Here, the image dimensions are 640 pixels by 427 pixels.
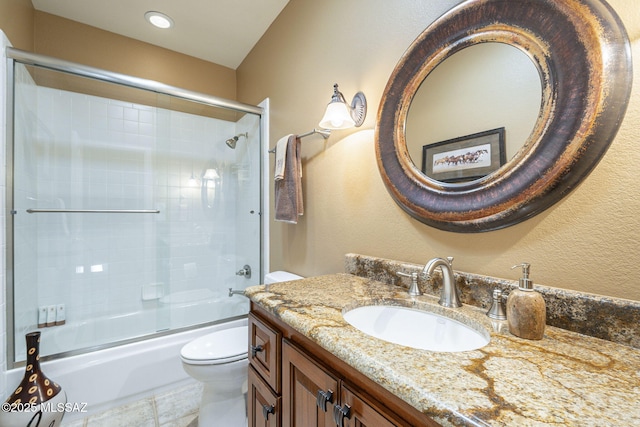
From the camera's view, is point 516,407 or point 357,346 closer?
point 516,407

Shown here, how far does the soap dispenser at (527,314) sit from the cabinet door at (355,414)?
36 cm

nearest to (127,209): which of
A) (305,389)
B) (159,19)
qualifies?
(159,19)

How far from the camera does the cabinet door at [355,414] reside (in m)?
0.54

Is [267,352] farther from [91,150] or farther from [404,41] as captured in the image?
[91,150]

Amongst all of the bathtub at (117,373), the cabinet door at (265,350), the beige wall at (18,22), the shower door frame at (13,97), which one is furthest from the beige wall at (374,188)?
the beige wall at (18,22)

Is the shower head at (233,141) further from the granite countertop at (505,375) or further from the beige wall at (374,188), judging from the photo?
the granite countertop at (505,375)

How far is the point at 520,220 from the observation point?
30.6 inches

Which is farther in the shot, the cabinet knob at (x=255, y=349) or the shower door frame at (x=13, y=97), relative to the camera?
the shower door frame at (x=13, y=97)

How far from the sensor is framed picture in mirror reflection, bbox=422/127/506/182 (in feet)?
2.76

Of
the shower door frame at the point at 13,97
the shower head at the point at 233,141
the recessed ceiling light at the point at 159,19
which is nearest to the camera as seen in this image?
the shower door frame at the point at 13,97

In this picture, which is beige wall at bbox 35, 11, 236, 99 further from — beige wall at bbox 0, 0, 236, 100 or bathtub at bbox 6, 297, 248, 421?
bathtub at bbox 6, 297, 248, 421

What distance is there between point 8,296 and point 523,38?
2506 mm

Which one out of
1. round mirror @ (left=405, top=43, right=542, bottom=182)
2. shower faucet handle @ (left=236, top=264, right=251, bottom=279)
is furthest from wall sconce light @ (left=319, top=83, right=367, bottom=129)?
shower faucet handle @ (left=236, top=264, right=251, bottom=279)

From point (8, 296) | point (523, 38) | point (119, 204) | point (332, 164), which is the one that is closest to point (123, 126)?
point (119, 204)
